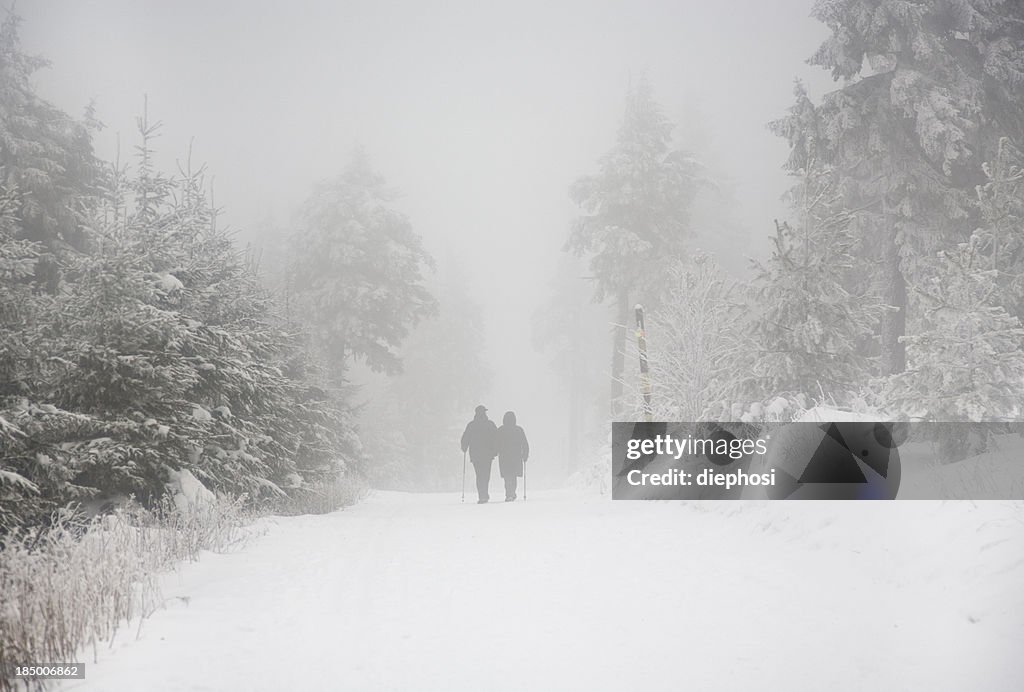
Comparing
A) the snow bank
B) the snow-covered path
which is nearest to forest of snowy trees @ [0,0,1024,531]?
the snow bank

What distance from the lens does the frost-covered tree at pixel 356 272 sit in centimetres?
2448

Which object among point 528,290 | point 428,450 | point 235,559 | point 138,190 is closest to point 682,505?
point 235,559

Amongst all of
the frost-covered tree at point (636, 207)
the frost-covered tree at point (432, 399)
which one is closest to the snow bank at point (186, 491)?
the frost-covered tree at point (636, 207)

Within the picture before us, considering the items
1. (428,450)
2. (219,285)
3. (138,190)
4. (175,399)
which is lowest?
(428,450)

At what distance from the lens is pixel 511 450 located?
16.4 metres

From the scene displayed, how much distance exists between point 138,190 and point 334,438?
8.95 meters

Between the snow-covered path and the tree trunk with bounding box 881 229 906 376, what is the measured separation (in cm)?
1118

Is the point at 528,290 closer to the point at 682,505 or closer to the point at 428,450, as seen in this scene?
the point at 428,450

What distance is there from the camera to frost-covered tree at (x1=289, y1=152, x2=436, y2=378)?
2448 cm

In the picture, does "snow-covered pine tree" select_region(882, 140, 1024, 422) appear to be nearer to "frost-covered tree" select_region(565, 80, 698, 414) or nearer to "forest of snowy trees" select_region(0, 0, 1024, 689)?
"forest of snowy trees" select_region(0, 0, 1024, 689)

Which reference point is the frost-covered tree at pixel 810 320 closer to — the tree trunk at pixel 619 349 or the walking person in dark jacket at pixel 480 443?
the walking person in dark jacket at pixel 480 443

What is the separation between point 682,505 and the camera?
1004 centimetres

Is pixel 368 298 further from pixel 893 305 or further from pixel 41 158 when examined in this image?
pixel 893 305

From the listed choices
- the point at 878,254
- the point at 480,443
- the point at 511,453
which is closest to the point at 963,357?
the point at 511,453
